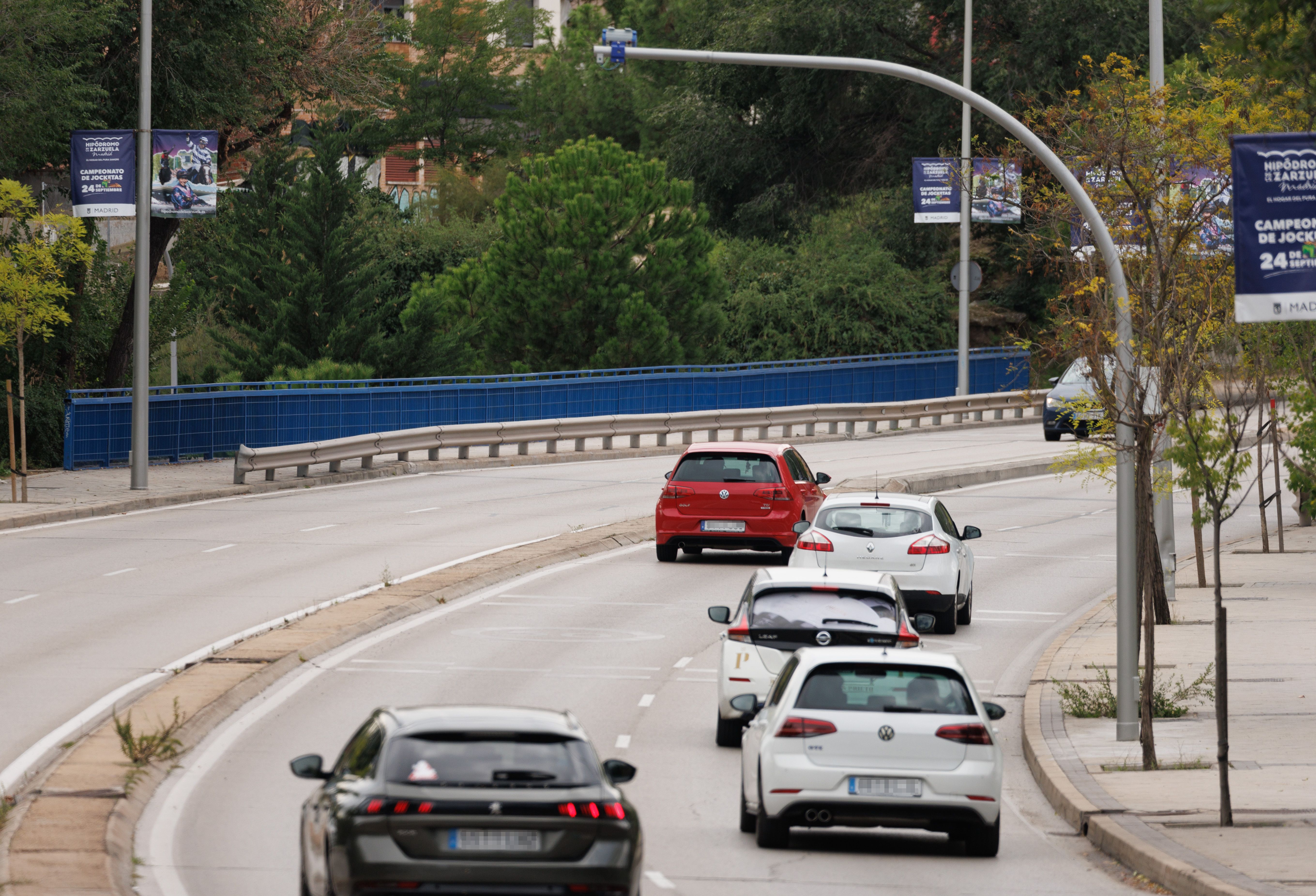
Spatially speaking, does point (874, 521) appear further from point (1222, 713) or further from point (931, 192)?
point (931, 192)

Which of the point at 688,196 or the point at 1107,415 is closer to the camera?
the point at 1107,415

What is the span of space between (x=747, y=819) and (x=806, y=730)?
3.25 feet

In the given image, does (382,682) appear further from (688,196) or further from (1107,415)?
(688,196)

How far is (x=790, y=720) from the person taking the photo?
11453mm

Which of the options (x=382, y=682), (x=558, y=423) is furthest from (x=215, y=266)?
(x=382, y=682)

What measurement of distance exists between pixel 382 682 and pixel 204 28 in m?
23.4

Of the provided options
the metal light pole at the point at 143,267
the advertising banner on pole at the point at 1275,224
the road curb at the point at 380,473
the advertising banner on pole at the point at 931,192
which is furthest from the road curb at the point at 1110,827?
the advertising banner on pole at the point at 931,192

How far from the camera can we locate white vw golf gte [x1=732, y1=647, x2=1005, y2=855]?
11.3m

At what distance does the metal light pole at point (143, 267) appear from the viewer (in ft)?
102

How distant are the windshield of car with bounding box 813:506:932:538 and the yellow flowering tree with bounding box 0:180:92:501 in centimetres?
1433

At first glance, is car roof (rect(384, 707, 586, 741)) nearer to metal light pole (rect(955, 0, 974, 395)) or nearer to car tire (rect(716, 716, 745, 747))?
car tire (rect(716, 716, 745, 747))

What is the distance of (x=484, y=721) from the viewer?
8531 mm

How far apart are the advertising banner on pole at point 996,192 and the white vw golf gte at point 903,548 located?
146 inches

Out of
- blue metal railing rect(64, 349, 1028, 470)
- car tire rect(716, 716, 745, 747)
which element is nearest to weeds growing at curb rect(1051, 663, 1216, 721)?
car tire rect(716, 716, 745, 747)
